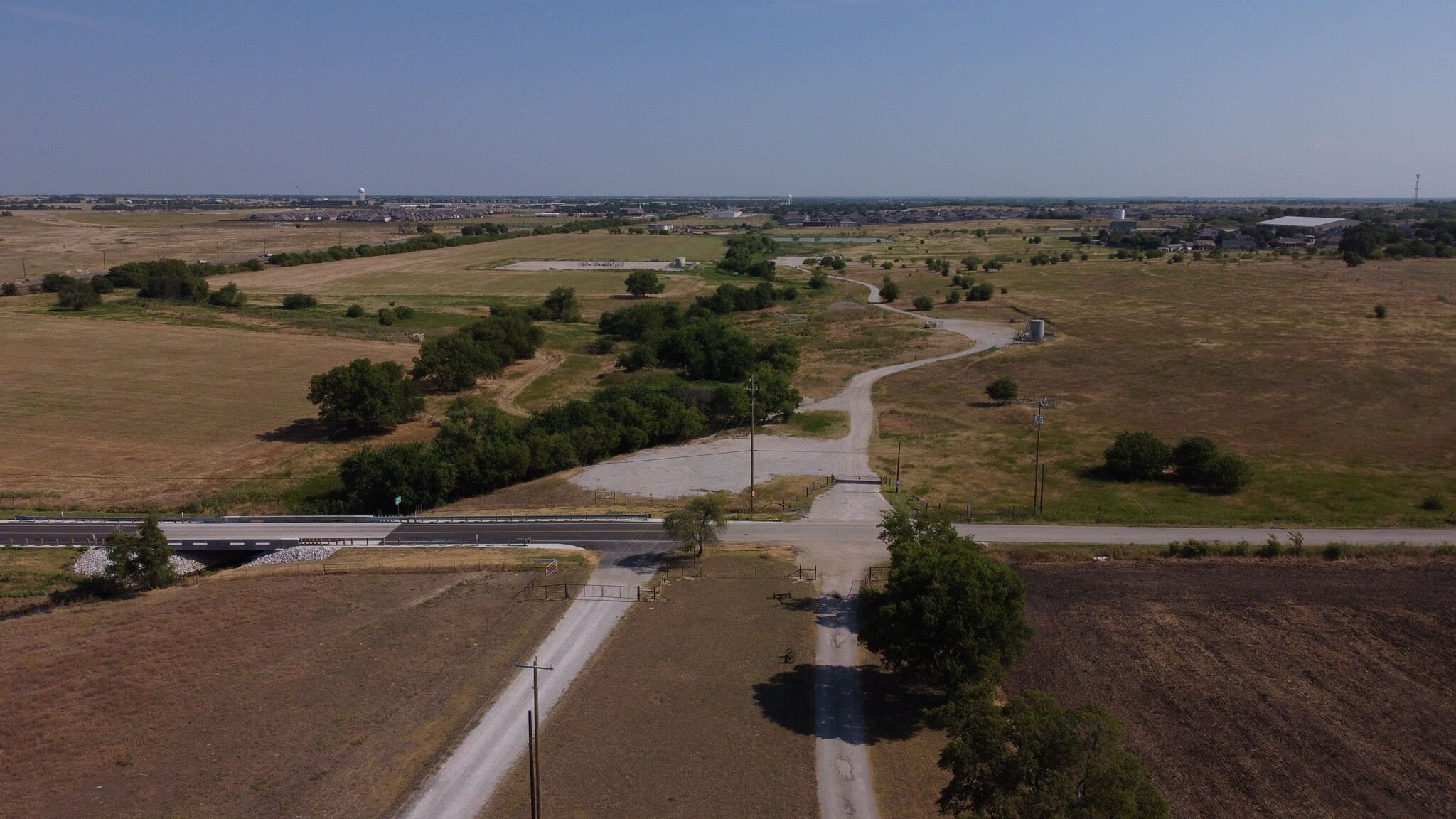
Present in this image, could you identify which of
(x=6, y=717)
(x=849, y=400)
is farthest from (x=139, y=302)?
(x=6, y=717)

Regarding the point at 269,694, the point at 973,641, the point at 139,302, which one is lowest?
the point at 269,694

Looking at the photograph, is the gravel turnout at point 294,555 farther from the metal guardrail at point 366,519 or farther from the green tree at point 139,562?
the metal guardrail at point 366,519

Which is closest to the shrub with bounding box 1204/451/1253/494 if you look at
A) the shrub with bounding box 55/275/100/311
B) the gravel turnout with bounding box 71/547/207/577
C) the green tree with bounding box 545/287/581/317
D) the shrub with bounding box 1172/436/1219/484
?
the shrub with bounding box 1172/436/1219/484

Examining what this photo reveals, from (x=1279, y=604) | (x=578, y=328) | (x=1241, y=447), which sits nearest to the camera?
(x=1279, y=604)

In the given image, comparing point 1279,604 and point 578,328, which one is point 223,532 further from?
point 578,328

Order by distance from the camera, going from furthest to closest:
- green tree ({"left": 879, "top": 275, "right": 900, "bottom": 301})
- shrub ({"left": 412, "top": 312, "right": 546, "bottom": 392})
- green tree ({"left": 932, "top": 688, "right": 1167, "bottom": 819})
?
green tree ({"left": 879, "top": 275, "right": 900, "bottom": 301}) < shrub ({"left": 412, "top": 312, "right": 546, "bottom": 392}) < green tree ({"left": 932, "top": 688, "right": 1167, "bottom": 819})

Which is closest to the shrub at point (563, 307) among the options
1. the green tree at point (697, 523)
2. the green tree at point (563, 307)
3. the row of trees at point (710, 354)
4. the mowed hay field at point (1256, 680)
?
the green tree at point (563, 307)

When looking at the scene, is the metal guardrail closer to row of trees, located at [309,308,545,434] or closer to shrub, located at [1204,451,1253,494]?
row of trees, located at [309,308,545,434]
